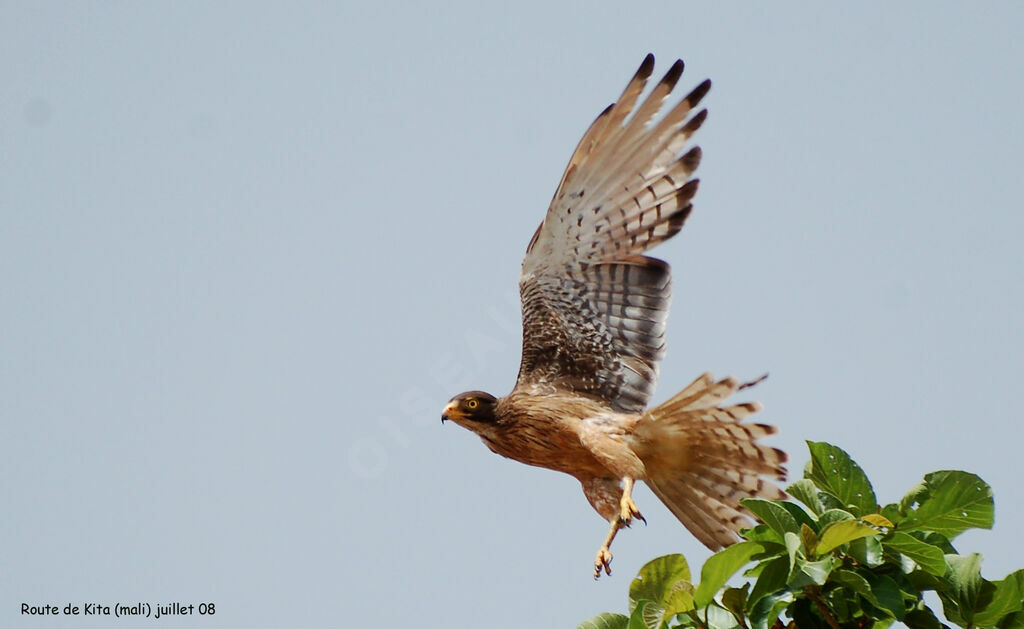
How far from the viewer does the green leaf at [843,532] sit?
3.82 meters

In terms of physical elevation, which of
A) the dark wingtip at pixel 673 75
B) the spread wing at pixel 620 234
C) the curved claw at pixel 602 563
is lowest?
the curved claw at pixel 602 563

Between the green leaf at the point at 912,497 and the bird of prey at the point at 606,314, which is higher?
the bird of prey at the point at 606,314

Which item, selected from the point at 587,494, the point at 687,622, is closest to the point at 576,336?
the point at 587,494

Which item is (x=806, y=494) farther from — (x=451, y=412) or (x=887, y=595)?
(x=451, y=412)

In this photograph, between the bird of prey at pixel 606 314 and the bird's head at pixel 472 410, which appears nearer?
the bird of prey at pixel 606 314

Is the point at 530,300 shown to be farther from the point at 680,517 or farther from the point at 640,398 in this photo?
the point at 680,517

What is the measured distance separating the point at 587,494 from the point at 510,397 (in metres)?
0.73

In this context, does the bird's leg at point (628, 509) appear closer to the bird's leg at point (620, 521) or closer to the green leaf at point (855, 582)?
the bird's leg at point (620, 521)

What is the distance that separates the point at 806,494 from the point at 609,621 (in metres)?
0.76

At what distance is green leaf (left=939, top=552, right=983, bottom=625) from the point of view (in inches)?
157

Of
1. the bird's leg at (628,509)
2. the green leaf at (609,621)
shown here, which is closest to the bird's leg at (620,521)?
the bird's leg at (628,509)

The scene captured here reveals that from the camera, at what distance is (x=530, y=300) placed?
7605 millimetres

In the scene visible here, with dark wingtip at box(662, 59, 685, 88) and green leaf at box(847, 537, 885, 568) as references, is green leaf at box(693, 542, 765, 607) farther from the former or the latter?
dark wingtip at box(662, 59, 685, 88)

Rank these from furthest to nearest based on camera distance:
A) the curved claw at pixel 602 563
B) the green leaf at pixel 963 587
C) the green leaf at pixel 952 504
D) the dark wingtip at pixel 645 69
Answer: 1. the dark wingtip at pixel 645 69
2. the curved claw at pixel 602 563
3. the green leaf at pixel 952 504
4. the green leaf at pixel 963 587
